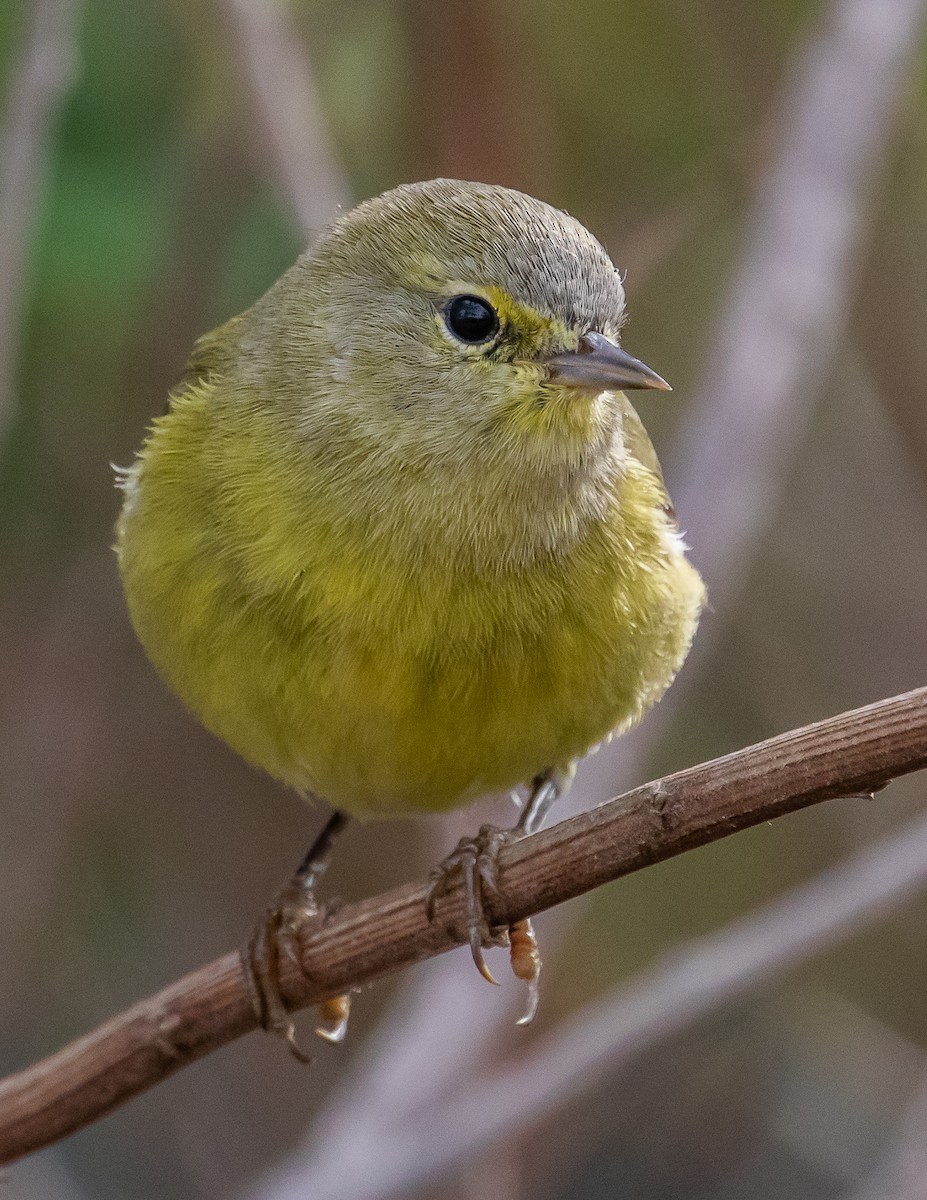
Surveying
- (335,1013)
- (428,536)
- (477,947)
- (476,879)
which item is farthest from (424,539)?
(335,1013)

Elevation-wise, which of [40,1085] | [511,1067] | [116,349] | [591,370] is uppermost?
[591,370]

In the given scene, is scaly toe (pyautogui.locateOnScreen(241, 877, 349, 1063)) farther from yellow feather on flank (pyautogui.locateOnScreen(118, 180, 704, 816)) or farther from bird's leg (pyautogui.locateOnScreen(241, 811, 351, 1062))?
yellow feather on flank (pyautogui.locateOnScreen(118, 180, 704, 816))

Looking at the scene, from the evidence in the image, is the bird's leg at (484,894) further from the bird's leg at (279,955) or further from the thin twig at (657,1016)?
the thin twig at (657,1016)

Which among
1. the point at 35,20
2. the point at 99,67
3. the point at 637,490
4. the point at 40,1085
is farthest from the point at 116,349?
the point at 40,1085

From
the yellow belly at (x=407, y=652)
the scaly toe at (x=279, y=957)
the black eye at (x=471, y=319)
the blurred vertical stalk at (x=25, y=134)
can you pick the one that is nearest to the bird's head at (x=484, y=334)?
the black eye at (x=471, y=319)

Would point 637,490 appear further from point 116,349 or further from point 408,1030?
point 116,349

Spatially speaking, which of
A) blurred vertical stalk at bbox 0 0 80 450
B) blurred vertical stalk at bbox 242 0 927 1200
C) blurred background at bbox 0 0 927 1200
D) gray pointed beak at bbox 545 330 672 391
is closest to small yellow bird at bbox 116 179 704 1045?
gray pointed beak at bbox 545 330 672 391
